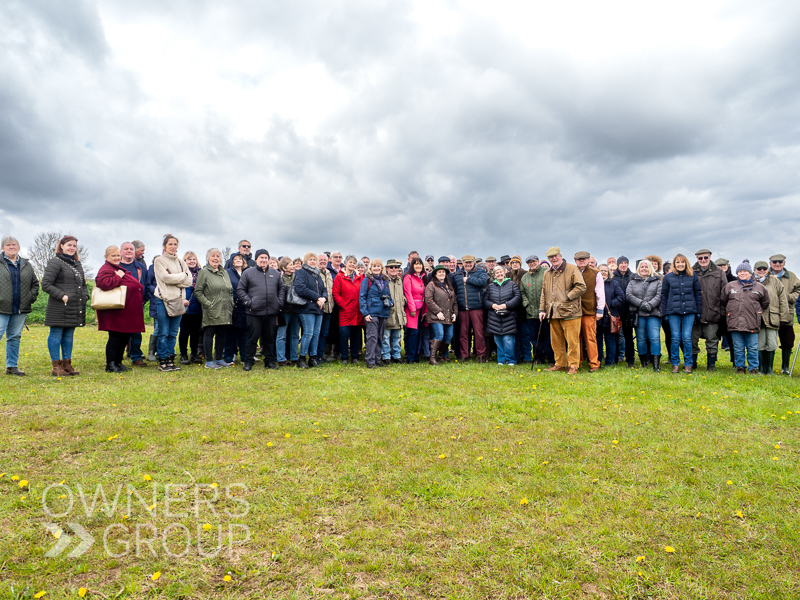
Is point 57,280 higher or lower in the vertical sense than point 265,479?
higher

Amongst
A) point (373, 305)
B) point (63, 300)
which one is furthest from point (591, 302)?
point (63, 300)

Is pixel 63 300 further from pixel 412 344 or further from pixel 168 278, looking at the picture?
pixel 412 344

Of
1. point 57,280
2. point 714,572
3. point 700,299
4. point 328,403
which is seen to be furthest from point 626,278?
point 57,280

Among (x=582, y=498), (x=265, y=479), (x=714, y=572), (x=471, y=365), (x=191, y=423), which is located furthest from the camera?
(x=471, y=365)

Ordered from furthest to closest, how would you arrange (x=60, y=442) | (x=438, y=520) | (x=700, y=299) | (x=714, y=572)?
(x=700, y=299), (x=60, y=442), (x=438, y=520), (x=714, y=572)

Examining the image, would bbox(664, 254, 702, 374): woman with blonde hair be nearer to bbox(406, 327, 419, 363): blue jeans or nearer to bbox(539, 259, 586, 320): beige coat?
bbox(539, 259, 586, 320): beige coat

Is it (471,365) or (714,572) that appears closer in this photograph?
(714,572)

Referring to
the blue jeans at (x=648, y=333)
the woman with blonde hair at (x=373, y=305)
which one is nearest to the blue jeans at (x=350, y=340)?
the woman with blonde hair at (x=373, y=305)

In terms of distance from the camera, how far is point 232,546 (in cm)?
338

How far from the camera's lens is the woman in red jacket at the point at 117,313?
9.35 metres

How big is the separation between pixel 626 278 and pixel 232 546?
37.1ft

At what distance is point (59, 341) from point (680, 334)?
44.2 ft

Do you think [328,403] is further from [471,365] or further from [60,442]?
[471,365]

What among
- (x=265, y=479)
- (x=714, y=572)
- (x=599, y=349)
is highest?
(x=599, y=349)
